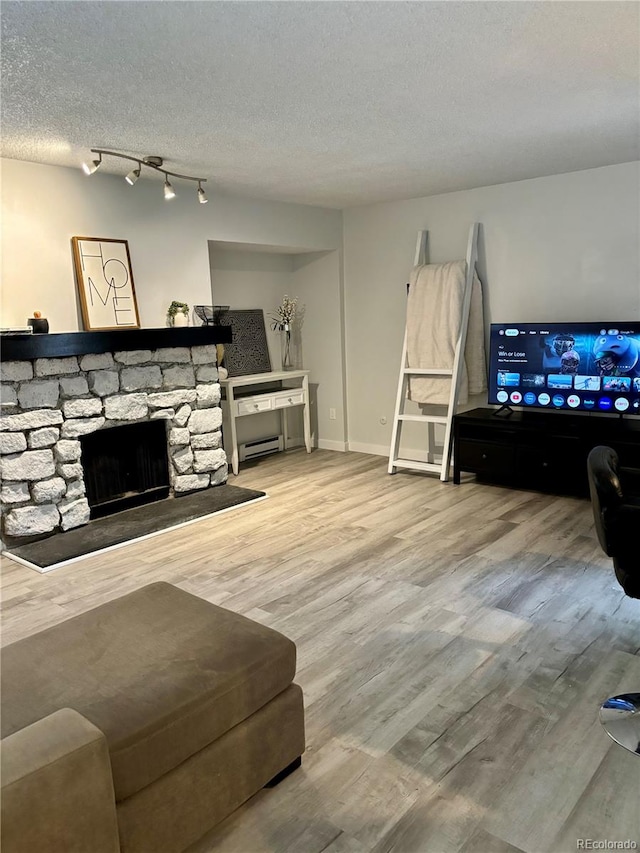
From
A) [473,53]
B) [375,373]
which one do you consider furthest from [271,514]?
[473,53]

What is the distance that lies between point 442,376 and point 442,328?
41 centimetres

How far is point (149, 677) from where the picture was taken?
5.39ft

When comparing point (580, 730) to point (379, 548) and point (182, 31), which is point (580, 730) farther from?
point (182, 31)

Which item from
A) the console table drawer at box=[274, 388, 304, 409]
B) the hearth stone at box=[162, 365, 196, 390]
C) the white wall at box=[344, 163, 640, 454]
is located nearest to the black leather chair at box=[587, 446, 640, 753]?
the white wall at box=[344, 163, 640, 454]

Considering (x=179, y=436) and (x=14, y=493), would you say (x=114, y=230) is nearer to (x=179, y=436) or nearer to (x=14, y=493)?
(x=179, y=436)

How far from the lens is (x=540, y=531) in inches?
152

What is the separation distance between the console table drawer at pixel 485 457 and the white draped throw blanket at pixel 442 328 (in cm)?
53

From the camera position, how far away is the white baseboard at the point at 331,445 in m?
6.27

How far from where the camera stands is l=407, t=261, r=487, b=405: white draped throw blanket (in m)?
4.99

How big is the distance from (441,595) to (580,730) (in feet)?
3.43

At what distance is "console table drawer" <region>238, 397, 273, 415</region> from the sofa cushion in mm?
3445

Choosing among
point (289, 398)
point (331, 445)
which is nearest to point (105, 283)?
point (289, 398)

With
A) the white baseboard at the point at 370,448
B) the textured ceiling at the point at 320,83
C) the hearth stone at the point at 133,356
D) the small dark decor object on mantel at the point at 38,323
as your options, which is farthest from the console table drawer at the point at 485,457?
the small dark decor object on mantel at the point at 38,323

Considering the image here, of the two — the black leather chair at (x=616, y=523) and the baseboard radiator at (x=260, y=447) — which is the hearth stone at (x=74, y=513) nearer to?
the baseboard radiator at (x=260, y=447)
